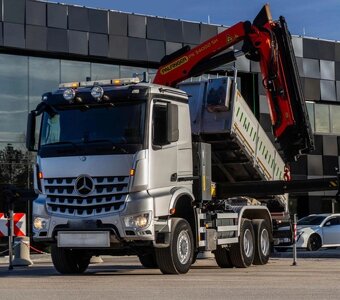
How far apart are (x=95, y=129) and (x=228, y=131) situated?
10.3 feet

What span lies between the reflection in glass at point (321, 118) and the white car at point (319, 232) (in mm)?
12792

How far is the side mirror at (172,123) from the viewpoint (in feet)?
40.5

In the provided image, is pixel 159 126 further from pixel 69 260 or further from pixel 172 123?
pixel 69 260

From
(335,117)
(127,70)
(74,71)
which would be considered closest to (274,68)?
(74,71)

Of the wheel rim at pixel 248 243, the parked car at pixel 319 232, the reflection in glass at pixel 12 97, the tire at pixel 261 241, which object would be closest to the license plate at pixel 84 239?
the wheel rim at pixel 248 243

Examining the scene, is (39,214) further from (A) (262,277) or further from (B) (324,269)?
(B) (324,269)

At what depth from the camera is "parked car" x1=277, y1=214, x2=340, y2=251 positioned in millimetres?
24703

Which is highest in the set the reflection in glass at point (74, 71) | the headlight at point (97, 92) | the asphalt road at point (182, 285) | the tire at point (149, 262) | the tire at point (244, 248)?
the reflection in glass at point (74, 71)

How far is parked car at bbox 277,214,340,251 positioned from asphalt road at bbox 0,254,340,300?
10257mm

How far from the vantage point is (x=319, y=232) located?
2527 centimetres

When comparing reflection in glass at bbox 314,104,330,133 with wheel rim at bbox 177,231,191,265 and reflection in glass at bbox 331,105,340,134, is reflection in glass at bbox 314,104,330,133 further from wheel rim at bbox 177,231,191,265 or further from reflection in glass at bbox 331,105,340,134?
wheel rim at bbox 177,231,191,265

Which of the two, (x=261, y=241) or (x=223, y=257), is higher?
(x=261, y=241)

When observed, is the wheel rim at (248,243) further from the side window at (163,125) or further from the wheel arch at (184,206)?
the side window at (163,125)

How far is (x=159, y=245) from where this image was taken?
12.2m
